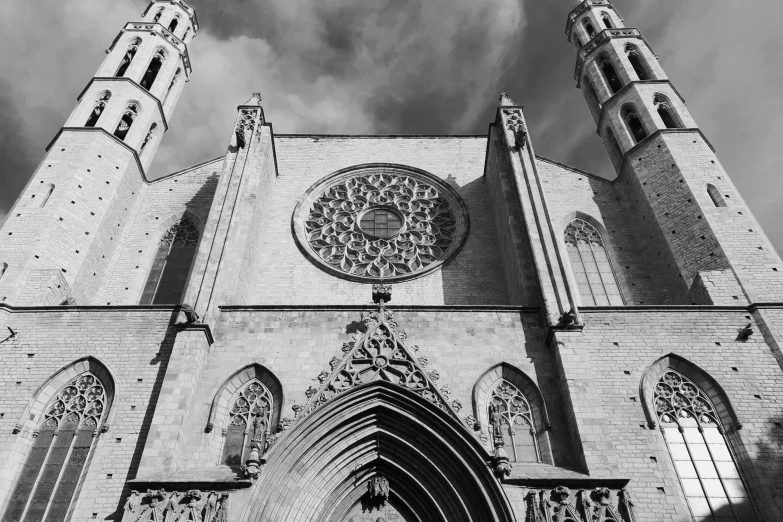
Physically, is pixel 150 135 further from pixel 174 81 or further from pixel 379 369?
pixel 379 369

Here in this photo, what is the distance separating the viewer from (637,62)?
18750 millimetres

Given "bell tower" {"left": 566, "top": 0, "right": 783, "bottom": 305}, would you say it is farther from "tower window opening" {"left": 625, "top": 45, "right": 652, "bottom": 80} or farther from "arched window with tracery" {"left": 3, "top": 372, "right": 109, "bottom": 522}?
"arched window with tracery" {"left": 3, "top": 372, "right": 109, "bottom": 522}

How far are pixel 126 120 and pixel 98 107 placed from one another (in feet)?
2.54

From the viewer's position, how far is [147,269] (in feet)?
48.0

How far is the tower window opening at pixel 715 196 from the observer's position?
13.7 metres

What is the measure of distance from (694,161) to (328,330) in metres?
10.1

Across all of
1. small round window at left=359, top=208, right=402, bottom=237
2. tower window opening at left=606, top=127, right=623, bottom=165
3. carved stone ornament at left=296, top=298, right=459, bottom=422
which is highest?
tower window opening at left=606, top=127, right=623, bottom=165

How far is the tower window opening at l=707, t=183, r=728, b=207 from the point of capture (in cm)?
1368

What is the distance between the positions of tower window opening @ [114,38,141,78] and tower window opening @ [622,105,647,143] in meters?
15.0

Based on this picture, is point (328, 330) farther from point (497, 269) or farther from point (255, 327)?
point (497, 269)

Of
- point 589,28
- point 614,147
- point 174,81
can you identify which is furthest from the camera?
point 589,28

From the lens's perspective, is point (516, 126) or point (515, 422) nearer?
point (515, 422)

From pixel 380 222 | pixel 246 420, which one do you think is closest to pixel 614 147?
pixel 380 222

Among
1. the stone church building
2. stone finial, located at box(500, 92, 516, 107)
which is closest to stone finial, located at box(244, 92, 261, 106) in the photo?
A: the stone church building
